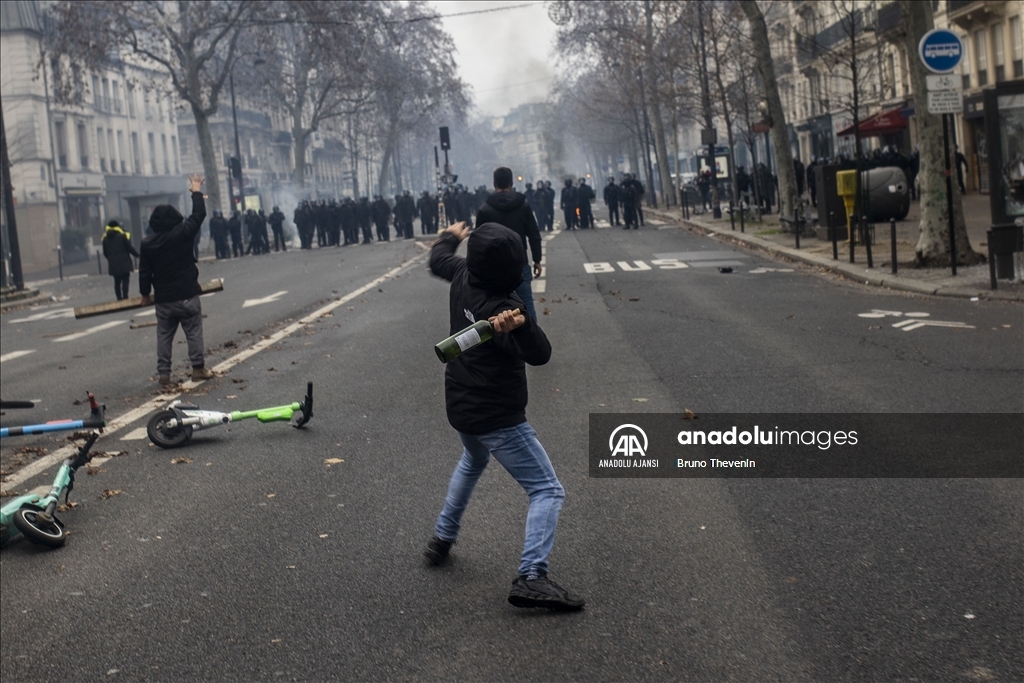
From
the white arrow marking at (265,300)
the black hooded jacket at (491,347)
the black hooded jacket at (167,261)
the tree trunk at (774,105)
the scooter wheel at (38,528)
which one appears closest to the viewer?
the black hooded jacket at (491,347)

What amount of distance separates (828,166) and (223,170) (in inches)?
2766

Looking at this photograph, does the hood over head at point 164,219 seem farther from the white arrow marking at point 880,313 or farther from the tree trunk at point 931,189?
the tree trunk at point 931,189

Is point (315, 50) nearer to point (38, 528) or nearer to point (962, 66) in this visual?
point (962, 66)

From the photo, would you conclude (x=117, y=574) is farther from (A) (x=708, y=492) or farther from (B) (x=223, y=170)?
(B) (x=223, y=170)

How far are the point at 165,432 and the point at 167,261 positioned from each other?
3.61m

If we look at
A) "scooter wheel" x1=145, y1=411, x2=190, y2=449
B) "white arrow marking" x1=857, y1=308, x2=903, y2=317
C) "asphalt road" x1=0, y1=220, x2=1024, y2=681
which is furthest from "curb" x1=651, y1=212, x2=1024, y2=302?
"scooter wheel" x1=145, y1=411, x2=190, y2=449

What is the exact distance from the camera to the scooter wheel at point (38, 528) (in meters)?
6.43

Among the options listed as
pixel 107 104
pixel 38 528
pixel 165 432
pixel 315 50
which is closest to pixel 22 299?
pixel 165 432

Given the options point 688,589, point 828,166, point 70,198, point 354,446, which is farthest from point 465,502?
point 70,198

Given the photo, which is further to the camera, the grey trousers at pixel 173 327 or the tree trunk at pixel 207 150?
the tree trunk at pixel 207 150

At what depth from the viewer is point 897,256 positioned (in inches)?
802

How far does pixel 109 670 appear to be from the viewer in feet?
15.6

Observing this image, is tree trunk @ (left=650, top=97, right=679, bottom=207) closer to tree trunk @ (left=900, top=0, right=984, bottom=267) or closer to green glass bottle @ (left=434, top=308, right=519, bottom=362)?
tree trunk @ (left=900, top=0, right=984, bottom=267)

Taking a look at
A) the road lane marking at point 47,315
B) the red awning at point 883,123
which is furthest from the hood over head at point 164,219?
the red awning at point 883,123
